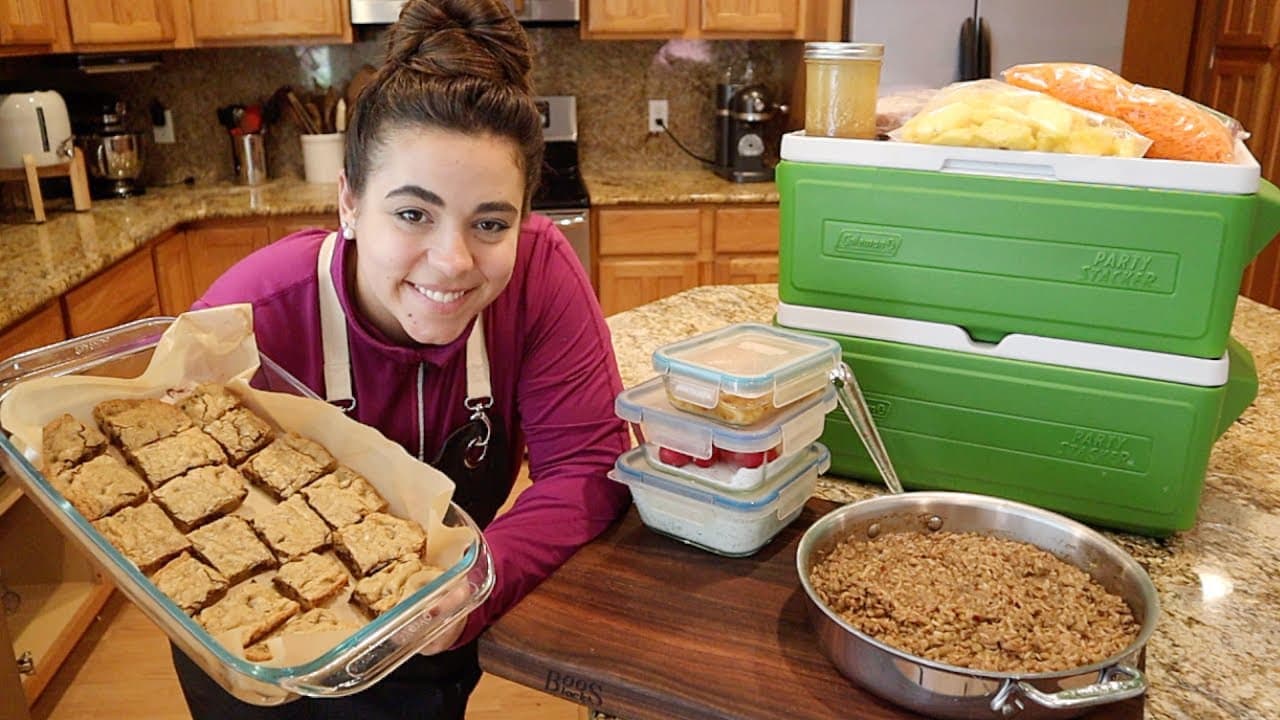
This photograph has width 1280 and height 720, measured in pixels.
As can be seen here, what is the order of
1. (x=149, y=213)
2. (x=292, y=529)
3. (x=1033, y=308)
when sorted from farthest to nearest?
(x=149, y=213), (x=1033, y=308), (x=292, y=529)

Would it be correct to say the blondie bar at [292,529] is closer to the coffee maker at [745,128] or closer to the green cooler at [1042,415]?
the green cooler at [1042,415]

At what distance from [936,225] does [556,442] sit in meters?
0.54

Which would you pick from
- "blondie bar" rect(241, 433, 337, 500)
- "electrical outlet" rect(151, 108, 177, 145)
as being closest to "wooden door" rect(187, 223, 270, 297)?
"electrical outlet" rect(151, 108, 177, 145)

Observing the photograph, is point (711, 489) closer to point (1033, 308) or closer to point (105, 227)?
point (1033, 308)

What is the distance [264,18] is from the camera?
3398 millimetres

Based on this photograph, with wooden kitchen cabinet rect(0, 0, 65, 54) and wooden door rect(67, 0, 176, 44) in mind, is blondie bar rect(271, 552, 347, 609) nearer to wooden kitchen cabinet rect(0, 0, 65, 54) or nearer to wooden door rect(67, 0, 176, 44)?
wooden kitchen cabinet rect(0, 0, 65, 54)

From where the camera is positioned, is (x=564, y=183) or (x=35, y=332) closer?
(x=35, y=332)

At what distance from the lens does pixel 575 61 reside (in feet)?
12.8

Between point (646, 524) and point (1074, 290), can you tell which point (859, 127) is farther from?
point (646, 524)

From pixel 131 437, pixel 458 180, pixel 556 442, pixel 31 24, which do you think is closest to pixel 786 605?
pixel 556 442

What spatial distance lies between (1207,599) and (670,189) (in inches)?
105

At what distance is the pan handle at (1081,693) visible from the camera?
0.76 meters

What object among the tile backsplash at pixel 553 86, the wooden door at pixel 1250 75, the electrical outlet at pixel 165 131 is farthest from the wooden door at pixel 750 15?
the electrical outlet at pixel 165 131

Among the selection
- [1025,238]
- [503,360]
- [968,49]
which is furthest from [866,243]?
[968,49]
